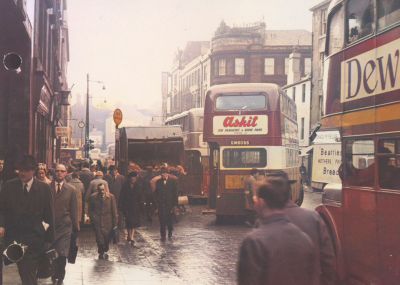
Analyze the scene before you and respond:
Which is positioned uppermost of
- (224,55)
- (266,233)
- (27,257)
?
(224,55)

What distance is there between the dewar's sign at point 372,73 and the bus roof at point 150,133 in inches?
→ 719

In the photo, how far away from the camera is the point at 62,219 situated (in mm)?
10156

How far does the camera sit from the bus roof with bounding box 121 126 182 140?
27.0m

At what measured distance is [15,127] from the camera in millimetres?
18516

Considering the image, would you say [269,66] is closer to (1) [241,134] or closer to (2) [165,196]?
(1) [241,134]

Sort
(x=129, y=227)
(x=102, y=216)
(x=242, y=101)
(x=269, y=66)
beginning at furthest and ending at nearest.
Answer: (x=269, y=66) < (x=242, y=101) < (x=129, y=227) < (x=102, y=216)

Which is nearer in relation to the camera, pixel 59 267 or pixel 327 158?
pixel 59 267

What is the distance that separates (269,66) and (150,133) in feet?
158

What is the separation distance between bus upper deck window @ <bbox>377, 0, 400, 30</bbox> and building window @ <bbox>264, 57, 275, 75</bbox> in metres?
65.8

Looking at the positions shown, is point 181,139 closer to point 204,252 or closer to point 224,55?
point 204,252

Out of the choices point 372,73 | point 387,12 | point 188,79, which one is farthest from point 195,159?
point 188,79

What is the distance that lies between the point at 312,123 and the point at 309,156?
2.73 m

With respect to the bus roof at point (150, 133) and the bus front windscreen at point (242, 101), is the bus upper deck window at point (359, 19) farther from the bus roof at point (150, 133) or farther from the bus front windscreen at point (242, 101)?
the bus roof at point (150, 133)

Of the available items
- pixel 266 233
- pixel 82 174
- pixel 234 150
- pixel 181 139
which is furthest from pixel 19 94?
pixel 266 233
